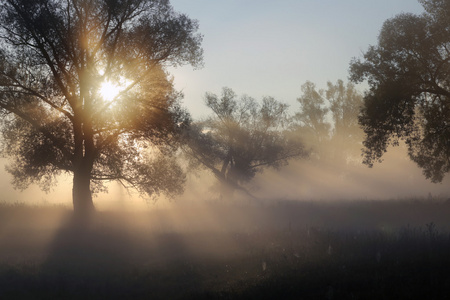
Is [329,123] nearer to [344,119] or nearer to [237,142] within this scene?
[344,119]

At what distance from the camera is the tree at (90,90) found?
2009 centimetres

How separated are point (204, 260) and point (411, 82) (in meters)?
15.7

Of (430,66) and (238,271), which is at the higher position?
(430,66)

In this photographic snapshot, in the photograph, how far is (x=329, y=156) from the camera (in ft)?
257

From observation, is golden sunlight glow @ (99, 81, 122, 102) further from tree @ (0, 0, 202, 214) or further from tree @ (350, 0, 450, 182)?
tree @ (350, 0, 450, 182)

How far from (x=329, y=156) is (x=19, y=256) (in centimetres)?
6762

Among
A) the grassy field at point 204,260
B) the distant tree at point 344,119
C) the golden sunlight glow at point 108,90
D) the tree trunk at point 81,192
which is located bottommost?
the grassy field at point 204,260

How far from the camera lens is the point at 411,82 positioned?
77.3 ft

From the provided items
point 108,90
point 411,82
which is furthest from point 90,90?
point 411,82

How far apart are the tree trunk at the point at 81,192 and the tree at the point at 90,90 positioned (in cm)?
5

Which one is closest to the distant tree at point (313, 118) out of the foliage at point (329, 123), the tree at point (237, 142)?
the foliage at point (329, 123)

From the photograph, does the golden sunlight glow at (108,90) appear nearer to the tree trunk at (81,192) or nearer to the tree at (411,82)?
the tree trunk at (81,192)

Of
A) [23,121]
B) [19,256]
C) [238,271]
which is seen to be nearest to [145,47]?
[23,121]

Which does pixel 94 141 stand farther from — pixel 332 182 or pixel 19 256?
pixel 332 182
